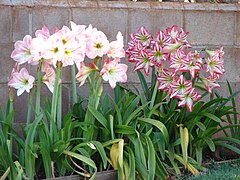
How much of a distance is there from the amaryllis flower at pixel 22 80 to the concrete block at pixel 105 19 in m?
0.79

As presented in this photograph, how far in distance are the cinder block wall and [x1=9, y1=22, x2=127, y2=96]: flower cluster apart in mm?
562

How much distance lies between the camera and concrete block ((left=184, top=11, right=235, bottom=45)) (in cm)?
411

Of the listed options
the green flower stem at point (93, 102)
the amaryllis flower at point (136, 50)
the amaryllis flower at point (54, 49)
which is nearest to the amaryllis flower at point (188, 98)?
the amaryllis flower at point (136, 50)

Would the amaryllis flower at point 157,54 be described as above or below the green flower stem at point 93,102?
above

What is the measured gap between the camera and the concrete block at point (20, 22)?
3.71 metres

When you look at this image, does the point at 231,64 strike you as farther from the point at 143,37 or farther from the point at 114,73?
the point at 114,73

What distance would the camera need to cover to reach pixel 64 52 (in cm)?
304

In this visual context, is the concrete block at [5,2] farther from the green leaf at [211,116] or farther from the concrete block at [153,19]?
the green leaf at [211,116]

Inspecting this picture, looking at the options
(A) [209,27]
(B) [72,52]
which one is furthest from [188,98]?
(A) [209,27]

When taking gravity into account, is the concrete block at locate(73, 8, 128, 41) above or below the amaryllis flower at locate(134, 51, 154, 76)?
above

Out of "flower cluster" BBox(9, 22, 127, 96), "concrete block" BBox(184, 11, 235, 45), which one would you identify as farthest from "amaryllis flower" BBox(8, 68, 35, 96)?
"concrete block" BBox(184, 11, 235, 45)

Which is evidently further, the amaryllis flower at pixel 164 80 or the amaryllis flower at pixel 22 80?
the amaryllis flower at pixel 164 80

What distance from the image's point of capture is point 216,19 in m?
4.17

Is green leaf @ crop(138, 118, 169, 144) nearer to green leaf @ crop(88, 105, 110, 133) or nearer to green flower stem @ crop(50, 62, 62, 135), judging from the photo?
green leaf @ crop(88, 105, 110, 133)
